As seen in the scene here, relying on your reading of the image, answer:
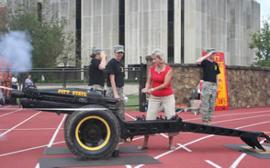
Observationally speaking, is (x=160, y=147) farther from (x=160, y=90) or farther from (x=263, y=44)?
(x=263, y=44)

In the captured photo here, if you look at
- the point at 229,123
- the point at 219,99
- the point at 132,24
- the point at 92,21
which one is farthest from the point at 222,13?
the point at 229,123

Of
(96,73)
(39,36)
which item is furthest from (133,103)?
(39,36)

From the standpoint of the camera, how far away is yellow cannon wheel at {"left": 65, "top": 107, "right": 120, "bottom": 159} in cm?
815

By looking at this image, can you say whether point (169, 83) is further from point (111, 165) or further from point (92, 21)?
point (92, 21)

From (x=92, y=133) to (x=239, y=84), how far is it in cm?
1490

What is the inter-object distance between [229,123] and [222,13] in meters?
39.0

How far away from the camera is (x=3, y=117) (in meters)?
16.8

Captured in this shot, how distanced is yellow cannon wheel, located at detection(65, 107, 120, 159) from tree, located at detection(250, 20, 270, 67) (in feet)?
150

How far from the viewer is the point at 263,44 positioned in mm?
52781

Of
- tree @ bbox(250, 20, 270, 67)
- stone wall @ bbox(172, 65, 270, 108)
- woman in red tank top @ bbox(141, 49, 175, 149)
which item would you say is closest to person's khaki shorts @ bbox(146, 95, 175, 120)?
woman in red tank top @ bbox(141, 49, 175, 149)

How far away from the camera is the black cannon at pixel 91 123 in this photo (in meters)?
8.19

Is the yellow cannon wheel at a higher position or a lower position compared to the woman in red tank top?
lower

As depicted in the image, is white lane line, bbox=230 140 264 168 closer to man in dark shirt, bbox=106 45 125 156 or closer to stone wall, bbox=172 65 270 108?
man in dark shirt, bbox=106 45 125 156

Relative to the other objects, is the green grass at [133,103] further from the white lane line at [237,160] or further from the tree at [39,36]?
the white lane line at [237,160]
